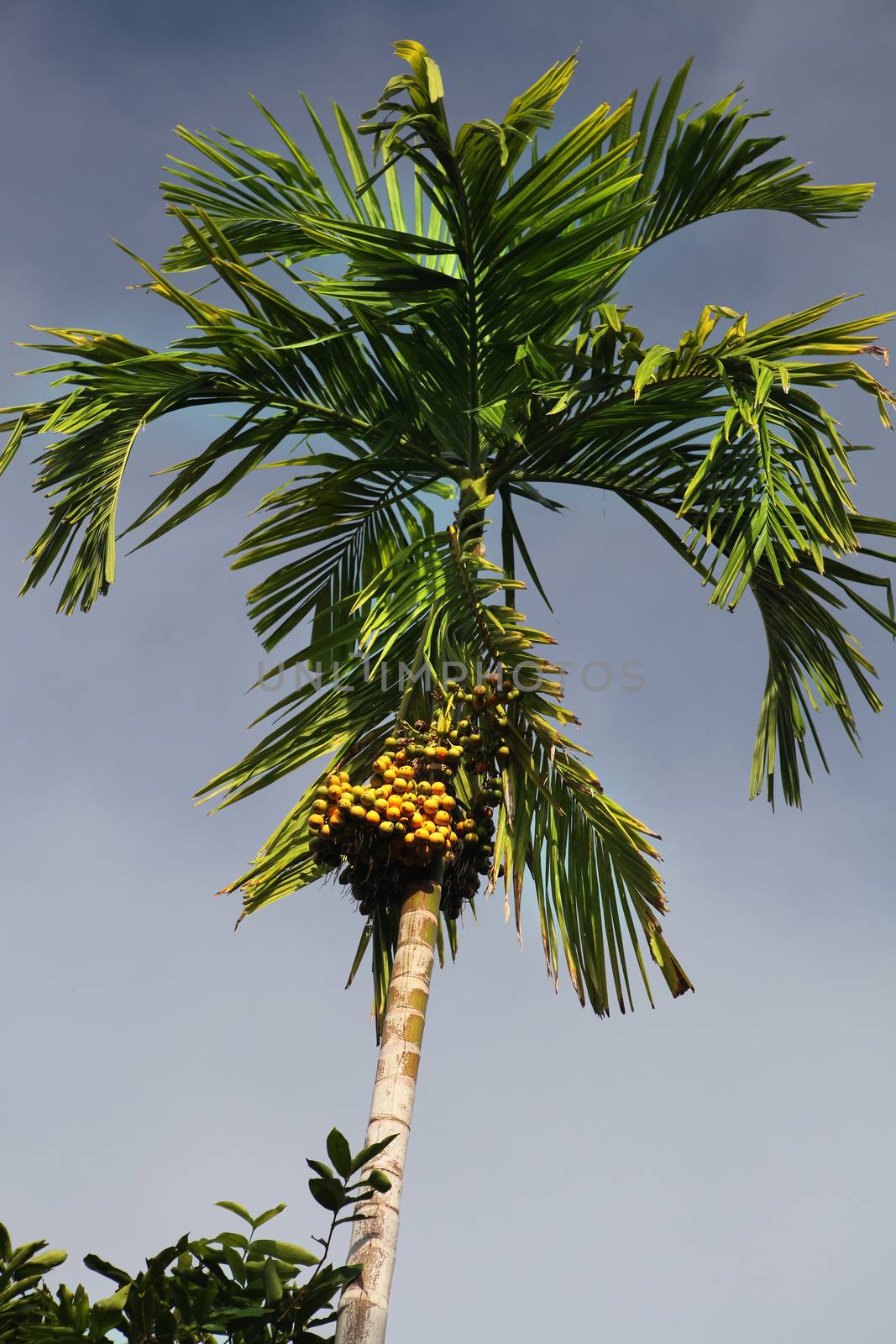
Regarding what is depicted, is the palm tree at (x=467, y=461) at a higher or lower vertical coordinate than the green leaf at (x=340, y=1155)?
higher

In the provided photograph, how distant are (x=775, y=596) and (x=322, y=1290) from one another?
10.7 feet

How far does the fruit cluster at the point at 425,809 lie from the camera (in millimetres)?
4504

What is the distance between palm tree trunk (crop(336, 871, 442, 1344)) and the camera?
3738mm

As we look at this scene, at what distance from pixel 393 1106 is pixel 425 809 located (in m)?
0.96

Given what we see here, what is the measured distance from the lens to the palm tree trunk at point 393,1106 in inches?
147

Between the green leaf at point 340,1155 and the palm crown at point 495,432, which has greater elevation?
the palm crown at point 495,432

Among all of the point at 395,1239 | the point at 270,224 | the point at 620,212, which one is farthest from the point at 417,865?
the point at 270,224

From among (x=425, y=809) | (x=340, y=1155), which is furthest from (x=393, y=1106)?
(x=425, y=809)

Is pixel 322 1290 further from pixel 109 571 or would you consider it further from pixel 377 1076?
pixel 109 571

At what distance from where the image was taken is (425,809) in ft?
14.9

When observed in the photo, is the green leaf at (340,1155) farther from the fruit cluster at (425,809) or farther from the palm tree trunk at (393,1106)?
the fruit cluster at (425,809)

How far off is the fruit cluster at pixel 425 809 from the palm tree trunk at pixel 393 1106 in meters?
0.16

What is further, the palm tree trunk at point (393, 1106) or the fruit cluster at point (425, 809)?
the fruit cluster at point (425, 809)

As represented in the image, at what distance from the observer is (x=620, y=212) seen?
190 inches
